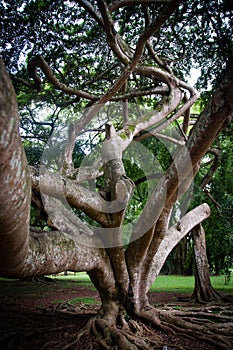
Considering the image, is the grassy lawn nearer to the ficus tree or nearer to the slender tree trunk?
the slender tree trunk

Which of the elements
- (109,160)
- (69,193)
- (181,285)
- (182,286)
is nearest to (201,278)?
(109,160)

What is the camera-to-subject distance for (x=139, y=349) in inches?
160

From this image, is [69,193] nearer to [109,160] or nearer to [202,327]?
[109,160]

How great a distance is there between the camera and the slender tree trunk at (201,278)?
7919mm

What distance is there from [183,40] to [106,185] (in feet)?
13.9

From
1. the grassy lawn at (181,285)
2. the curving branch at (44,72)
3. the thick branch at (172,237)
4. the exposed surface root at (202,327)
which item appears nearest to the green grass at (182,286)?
the grassy lawn at (181,285)

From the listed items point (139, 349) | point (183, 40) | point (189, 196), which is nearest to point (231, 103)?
point (139, 349)

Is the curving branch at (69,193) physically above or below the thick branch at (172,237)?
above

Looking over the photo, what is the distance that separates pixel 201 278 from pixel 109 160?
4.63 meters

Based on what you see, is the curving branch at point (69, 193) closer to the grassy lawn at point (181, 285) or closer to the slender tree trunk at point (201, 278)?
the slender tree trunk at point (201, 278)

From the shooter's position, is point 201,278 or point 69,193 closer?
point 69,193

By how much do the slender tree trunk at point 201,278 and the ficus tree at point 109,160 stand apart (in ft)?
4.42

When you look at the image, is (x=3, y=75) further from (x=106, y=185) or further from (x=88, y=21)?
(x=88, y=21)

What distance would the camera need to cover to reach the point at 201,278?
8.04m
